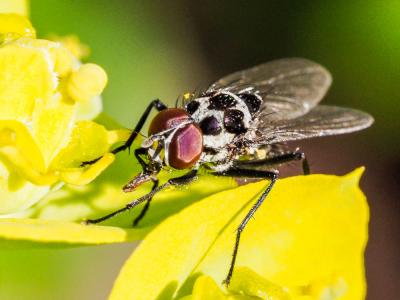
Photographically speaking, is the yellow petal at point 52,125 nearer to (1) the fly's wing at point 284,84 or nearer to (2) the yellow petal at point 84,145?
(2) the yellow petal at point 84,145

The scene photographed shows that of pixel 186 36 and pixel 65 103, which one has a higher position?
pixel 65 103

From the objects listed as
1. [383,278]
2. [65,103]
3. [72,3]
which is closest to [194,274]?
[65,103]

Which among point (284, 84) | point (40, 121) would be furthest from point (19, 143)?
point (284, 84)

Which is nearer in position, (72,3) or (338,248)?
(338,248)

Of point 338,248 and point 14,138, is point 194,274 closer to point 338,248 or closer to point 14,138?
point 338,248

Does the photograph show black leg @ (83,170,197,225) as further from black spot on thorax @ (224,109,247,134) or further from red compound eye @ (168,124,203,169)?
black spot on thorax @ (224,109,247,134)

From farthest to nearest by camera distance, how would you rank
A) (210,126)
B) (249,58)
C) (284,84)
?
1. (249,58)
2. (284,84)
3. (210,126)

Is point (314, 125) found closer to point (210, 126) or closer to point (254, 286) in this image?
point (210, 126)
